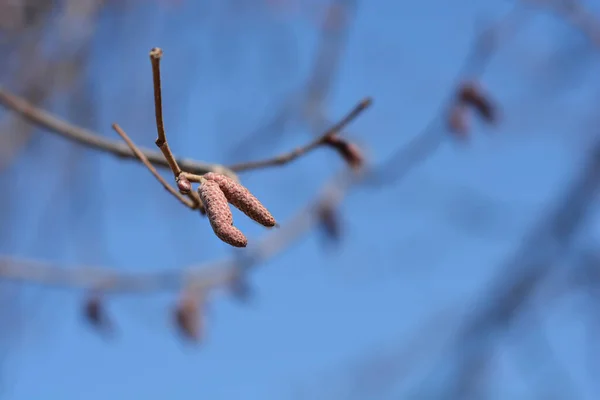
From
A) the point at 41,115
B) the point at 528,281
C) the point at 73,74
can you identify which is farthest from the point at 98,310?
the point at 528,281

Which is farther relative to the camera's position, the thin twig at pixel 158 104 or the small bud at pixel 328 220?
the small bud at pixel 328 220

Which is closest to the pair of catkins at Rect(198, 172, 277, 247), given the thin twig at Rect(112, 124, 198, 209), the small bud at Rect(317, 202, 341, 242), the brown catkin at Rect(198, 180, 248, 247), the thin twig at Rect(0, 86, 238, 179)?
the brown catkin at Rect(198, 180, 248, 247)

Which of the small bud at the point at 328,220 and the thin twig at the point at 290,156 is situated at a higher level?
the small bud at the point at 328,220

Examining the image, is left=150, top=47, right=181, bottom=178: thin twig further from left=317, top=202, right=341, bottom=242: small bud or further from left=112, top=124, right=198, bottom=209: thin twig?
left=317, top=202, right=341, bottom=242: small bud

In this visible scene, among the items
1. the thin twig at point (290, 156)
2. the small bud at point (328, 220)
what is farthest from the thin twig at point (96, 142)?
the small bud at point (328, 220)

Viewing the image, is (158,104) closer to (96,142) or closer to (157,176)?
(157,176)

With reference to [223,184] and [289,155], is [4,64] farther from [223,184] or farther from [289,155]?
[223,184]

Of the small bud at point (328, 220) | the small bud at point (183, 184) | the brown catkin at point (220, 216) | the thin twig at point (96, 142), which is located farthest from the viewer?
the small bud at point (328, 220)

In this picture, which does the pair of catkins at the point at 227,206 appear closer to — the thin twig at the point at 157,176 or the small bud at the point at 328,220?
the thin twig at the point at 157,176
